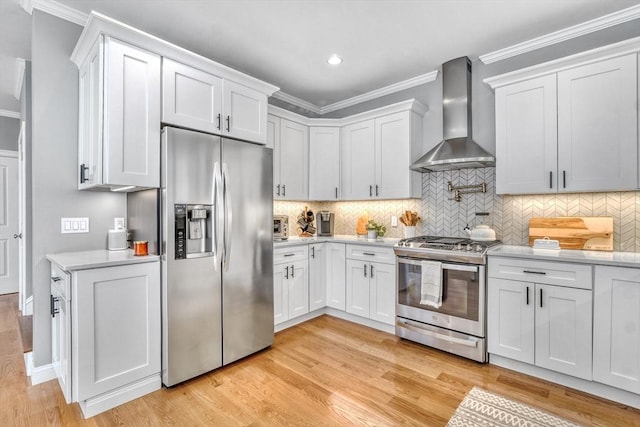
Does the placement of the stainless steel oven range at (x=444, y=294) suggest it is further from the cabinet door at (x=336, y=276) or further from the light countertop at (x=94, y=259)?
the light countertop at (x=94, y=259)

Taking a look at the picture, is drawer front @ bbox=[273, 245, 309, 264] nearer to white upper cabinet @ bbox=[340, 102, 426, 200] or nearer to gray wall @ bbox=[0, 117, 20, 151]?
white upper cabinet @ bbox=[340, 102, 426, 200]

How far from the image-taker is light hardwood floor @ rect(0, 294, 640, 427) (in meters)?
1.94

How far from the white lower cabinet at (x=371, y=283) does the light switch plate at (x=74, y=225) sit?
255cm

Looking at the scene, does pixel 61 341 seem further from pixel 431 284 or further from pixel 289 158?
pixel 431 284

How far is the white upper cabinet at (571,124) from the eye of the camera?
91.0 inches

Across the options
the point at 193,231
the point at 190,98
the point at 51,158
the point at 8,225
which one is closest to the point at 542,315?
the point at 193,231

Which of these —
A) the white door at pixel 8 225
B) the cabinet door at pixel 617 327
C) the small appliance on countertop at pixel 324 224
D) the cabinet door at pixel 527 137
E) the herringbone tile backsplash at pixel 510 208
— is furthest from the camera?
the white door at pixel 8 225

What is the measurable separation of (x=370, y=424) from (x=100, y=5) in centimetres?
356

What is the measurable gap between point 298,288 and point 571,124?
2991 mm

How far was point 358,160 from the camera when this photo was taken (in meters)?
3.96

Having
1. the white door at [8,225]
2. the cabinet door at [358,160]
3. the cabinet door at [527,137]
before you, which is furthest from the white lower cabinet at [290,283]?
the white door at [8,225]

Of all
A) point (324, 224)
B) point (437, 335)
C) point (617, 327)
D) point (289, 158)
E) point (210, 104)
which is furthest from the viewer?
point (324, 224)

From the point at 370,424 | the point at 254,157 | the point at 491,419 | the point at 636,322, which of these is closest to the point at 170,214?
the point at 254,157

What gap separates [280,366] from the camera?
261 cm
